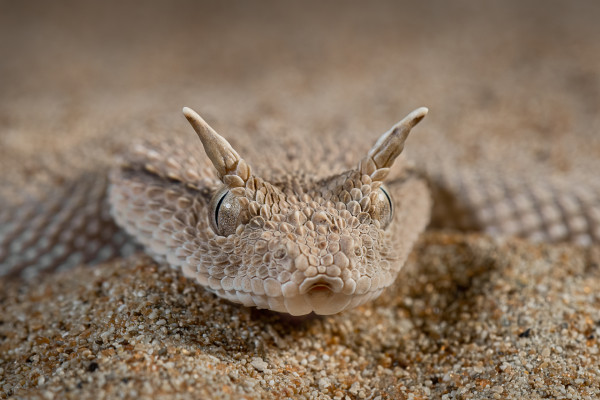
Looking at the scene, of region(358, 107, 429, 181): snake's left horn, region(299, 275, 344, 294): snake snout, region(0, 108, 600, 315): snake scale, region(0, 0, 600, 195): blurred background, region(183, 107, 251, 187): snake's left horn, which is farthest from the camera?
region(0, 0, 600, 195): blurred background

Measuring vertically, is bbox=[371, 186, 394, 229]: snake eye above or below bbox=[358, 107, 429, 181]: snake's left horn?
below

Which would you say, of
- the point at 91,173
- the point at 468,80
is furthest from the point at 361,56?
the point at 91,173

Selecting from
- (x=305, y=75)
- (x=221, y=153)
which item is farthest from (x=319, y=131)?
(x=305, y=75)

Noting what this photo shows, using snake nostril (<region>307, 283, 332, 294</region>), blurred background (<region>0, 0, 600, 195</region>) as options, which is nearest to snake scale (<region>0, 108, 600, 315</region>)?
snake nostril (<region>307, 283, 332, 294</region>)

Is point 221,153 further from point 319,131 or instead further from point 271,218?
point 319,131

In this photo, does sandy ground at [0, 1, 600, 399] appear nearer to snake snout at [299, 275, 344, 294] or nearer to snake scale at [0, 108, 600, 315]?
snake scale at [0, 108, 600, 315]

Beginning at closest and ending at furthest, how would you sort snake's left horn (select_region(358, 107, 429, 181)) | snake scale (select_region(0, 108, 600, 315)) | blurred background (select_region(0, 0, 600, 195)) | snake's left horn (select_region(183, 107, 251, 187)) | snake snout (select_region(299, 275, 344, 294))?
snake snout (select_region(299, 275, 344, 294)) → snake scale (select_region(0, 108, 600, 315)) → snake's left horn (select_region(183, 107, 251, 187)) → snake's left horn (select_region(358, 107, 429, 181)) → blurred background (select_region(0, 0, 600, 195))
